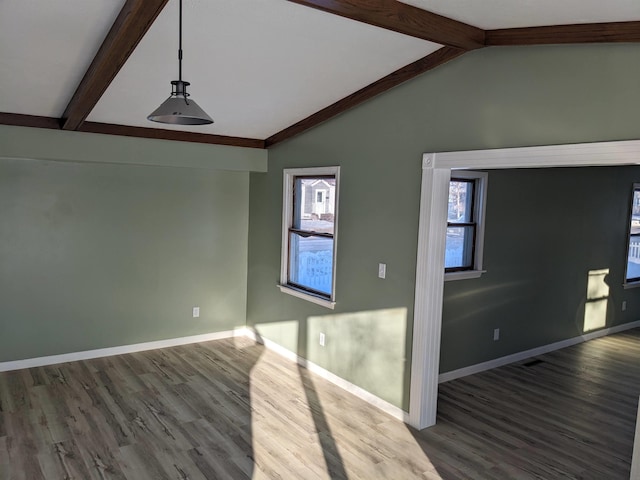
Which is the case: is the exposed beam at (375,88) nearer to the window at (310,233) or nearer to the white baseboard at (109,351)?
the window at (310,233)

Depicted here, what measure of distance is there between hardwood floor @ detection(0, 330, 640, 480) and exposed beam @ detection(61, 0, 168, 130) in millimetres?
2352

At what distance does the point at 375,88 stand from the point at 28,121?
2911mm

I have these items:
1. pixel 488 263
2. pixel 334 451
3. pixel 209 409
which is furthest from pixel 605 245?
pixel 209 409

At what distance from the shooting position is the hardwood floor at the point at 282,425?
10.6ft

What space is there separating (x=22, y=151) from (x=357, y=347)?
3308mm

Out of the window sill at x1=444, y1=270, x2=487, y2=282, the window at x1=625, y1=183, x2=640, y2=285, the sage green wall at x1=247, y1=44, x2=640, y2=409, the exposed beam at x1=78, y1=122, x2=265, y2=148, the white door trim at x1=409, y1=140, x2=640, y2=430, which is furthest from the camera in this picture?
the window at x1=625, y1=183, x2=640, y2=285

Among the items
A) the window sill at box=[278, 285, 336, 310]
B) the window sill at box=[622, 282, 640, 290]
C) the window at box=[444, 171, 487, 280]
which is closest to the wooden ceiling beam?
the window sill at box=[278, 285, 336, 310]

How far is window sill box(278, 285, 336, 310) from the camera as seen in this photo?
4.68 meters

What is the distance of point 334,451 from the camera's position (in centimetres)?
346

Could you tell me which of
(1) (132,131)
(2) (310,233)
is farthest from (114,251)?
(2) (310,233)

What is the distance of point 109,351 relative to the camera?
5215 mm

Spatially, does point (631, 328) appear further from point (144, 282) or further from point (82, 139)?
point (82, 139)

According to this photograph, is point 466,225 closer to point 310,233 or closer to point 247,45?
point 310,233

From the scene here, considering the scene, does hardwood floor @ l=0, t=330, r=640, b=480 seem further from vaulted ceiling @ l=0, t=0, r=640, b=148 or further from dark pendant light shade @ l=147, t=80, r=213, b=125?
vaulted ceiling @ l=0, t=0, r=640, b=148
